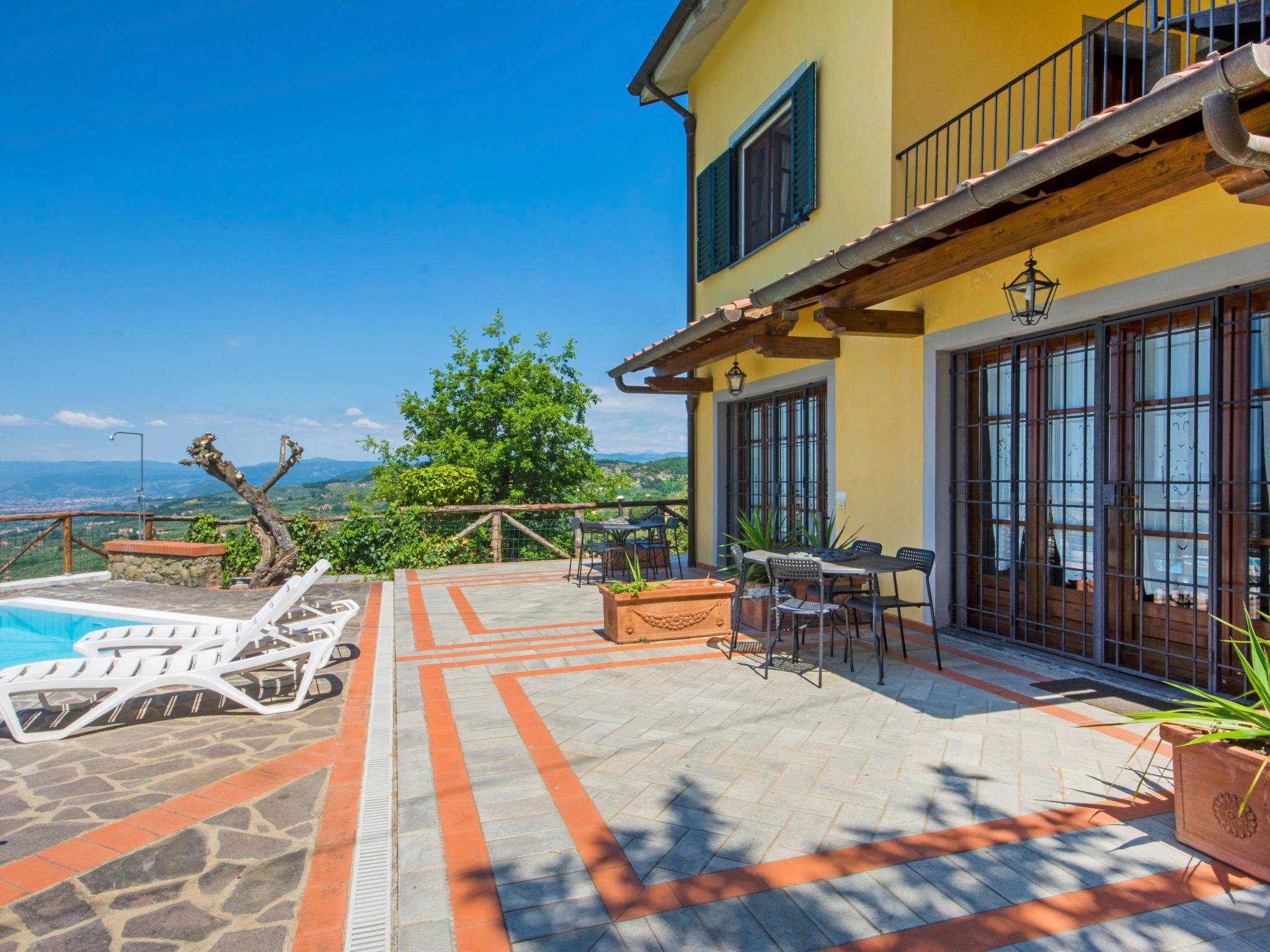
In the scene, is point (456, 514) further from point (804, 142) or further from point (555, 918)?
point (555, 918)

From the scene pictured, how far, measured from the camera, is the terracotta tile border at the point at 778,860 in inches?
83.7

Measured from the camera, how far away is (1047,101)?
20.6ft

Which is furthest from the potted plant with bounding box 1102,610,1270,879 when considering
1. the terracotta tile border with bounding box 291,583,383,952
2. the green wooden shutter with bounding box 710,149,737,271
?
the green wooden shutter with bounding box 710,149,737,271

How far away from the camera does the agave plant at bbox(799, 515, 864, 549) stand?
6418 mm

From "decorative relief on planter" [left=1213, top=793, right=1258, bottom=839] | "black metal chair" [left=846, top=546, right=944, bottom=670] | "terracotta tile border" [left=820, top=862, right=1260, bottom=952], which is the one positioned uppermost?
"black metal chair" [left=846, top=546, right=944, bottom=670]

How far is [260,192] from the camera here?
18781mm

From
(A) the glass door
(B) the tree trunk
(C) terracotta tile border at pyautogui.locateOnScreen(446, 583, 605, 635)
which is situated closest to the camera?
(A) the glass door

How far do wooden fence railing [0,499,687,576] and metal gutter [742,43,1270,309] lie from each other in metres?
6.78

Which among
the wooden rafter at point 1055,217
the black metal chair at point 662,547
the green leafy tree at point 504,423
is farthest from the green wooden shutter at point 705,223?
the green leafy tree at point 504,423

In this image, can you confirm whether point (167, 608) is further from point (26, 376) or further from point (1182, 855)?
point (26, 376)

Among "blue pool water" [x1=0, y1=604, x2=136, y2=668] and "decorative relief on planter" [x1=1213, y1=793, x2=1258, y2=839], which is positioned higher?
"decorative relief on planter" [x1=1213, y1=793, x2=1258, y2=839]

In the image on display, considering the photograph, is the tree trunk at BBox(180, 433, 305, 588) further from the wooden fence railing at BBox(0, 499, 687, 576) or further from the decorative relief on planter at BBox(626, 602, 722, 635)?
A: the decorative relief on planter at BBox(626, 602, 722, 635)

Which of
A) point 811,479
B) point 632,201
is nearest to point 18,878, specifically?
point 811,479

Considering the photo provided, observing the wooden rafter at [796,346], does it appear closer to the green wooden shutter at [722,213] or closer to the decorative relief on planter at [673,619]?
the decorative relief on planter at [673,619]
